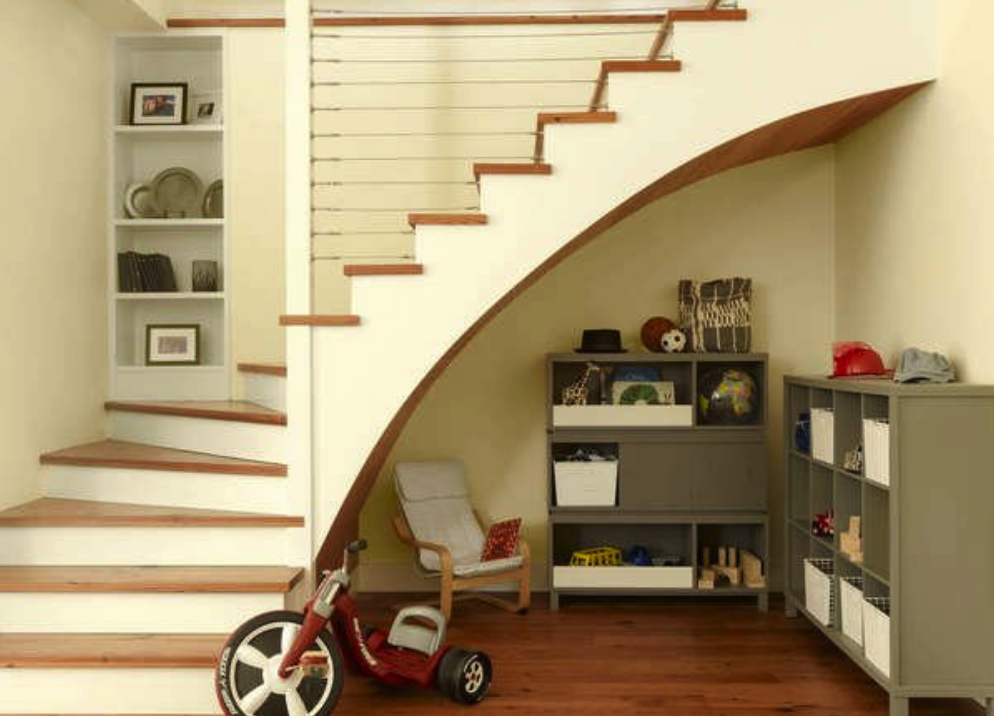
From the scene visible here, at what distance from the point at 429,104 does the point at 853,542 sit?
324 cm

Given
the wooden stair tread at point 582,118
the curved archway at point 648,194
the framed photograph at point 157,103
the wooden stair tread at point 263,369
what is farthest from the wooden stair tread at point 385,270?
the framed photograph at point 157,103

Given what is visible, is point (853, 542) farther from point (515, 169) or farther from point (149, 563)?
point (149, 563)

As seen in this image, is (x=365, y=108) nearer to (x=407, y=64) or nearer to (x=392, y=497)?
(x=407, y=64)

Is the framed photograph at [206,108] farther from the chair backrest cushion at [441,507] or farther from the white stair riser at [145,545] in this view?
the white stair riser at [145,545]

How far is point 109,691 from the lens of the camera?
3.75 m

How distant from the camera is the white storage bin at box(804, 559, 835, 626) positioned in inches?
181

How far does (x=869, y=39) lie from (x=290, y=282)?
2493mm

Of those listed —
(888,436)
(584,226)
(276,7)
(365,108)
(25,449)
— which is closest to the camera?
(888,436)

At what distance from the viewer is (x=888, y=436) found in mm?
3836

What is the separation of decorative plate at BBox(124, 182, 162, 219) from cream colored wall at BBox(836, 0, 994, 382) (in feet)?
12.2

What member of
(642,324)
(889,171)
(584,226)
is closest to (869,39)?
(889,171)

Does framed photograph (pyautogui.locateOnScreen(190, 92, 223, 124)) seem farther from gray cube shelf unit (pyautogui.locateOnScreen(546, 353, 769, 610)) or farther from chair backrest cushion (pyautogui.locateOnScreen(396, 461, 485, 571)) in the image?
gray cube shelf unit (pyautogui.locateOnScreen(546, 353, 769, 610))

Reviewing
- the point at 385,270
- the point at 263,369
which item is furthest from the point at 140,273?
the point at 385,270

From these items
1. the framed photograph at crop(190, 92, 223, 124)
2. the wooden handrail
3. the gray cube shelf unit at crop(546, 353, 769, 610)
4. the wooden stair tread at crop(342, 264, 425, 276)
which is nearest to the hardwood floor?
the gray cube shelf unit at crop(546, 353, 769, 610)
